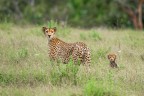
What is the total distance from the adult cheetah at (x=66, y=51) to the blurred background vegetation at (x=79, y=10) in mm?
13872

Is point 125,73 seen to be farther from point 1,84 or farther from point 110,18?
point 110,18

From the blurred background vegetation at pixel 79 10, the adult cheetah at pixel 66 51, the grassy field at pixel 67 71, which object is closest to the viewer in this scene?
the grassy field at pixel 67 71

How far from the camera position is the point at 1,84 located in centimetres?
1009

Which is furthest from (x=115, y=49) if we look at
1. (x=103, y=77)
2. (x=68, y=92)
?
(x=68, y=92)

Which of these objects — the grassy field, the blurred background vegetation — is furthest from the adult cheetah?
the blurred background vegetation

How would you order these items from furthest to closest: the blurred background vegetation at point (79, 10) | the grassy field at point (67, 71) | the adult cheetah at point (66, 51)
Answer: the blurred background vegetation at point (79, 10), the adult cheetah at point (66, 51), the grassy field at point (67, 71)

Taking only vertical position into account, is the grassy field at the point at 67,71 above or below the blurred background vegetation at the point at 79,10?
below

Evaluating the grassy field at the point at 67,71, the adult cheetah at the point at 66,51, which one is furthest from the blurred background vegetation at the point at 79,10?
the adult cheetah at the point at 66,51

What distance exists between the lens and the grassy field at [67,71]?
31.5 ft

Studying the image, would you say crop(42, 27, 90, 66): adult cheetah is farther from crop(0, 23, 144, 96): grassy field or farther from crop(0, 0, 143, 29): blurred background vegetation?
crop(0, 0, 143, 29): blurred background vegetation

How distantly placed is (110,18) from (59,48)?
17.6 meters

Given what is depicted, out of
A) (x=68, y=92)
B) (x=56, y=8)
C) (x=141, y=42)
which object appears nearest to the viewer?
(x=68, y=92)

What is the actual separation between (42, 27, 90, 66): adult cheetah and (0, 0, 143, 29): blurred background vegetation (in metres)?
13.9

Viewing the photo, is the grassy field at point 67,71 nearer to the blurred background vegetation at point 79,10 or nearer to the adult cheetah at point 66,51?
the adult cheetah at point 66,51
